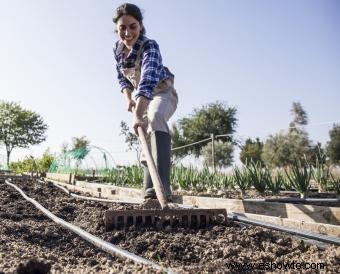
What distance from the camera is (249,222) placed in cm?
243

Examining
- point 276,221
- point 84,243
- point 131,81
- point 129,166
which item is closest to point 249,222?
point 276,221

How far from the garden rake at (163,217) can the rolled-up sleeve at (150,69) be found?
837 millimetres

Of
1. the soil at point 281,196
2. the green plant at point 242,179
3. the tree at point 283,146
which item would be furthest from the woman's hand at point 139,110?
the tree at point 283,146

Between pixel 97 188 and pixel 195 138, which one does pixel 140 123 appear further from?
pixel 195 138

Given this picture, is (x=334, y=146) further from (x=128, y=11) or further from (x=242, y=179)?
(x=128, y=11)

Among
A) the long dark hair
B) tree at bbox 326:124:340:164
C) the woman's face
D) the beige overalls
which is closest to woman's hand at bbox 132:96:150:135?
the beige overalls

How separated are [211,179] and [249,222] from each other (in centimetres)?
382

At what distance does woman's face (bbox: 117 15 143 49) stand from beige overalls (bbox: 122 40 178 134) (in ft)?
0.39

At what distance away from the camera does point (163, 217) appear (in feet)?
8.06

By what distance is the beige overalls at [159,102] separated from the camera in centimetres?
330

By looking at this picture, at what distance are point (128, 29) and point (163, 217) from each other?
1680 millimetres

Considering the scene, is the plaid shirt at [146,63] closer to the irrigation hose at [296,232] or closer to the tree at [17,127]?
the irrigation hose at [296,232]

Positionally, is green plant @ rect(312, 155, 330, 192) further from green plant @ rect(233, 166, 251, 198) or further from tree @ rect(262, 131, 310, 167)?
tree @ rect(262, 131, 310, 167)

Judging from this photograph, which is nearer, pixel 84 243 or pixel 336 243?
pixel 336 243
